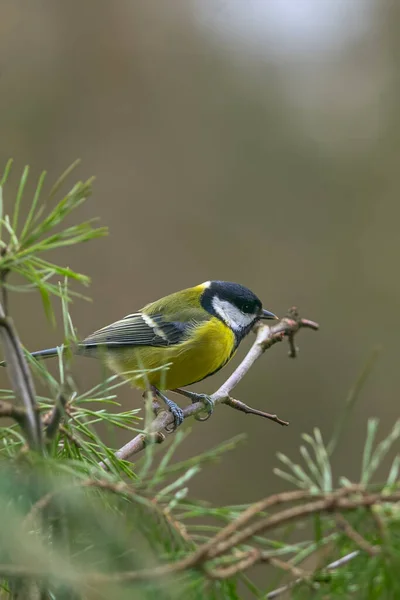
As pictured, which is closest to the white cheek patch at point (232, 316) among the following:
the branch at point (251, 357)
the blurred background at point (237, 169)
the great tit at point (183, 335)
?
the great tit at point (183, 335)

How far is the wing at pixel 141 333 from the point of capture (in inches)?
61.1

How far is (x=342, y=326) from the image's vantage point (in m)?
3.28

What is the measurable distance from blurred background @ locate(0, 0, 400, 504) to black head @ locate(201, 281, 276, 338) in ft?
3.74

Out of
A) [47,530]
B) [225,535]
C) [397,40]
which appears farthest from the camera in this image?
[397,40]

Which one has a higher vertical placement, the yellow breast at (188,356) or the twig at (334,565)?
the twig at (334,565)

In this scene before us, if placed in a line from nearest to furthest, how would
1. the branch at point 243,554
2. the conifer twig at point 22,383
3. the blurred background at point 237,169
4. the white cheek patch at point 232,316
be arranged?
the branch at point 243,554
the conifer twig at point 22,383
the white cheek patch at point 232,316
the blurred background at point 237,169

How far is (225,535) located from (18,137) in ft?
10.4

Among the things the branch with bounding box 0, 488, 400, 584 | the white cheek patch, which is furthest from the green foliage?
the white cheek patch

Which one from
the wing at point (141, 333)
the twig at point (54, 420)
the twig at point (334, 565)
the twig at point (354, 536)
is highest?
the twig at point (54, 420)

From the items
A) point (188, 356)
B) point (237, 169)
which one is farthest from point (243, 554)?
point (237, 169)

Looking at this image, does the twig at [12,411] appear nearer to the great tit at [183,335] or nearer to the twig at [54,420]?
the twig at [54,420]

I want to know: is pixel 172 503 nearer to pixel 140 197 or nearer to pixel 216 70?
pixel 140 197

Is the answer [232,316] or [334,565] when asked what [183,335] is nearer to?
[232,316]

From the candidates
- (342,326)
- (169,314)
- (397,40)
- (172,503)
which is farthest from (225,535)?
(397,40)
